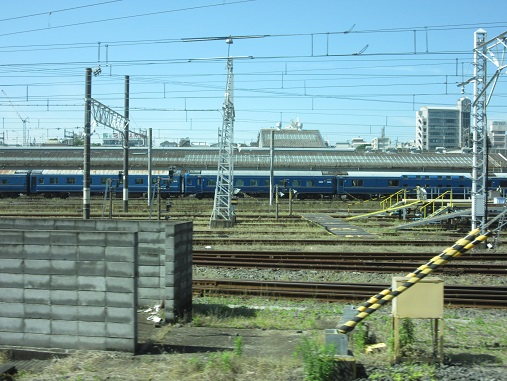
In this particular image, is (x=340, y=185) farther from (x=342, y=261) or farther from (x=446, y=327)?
(x=446, y=327)

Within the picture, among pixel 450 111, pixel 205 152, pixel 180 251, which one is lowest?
pixel 180 251

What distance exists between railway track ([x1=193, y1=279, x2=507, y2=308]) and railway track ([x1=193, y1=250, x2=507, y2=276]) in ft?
9.21

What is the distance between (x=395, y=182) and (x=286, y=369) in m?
46.0

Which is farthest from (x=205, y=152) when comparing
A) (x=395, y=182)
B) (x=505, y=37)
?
(x=505, y=37)

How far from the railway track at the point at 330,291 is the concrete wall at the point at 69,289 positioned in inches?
214

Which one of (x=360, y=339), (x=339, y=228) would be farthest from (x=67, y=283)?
(x=339, y=228)

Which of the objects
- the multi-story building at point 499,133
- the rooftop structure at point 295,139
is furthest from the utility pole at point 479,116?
the multi-story building at point 499,133

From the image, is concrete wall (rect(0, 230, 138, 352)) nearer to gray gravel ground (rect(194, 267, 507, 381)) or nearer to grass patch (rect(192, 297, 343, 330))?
grass patch (rect(192, 297, 343, 330))

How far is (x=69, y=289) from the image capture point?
744 centimetres

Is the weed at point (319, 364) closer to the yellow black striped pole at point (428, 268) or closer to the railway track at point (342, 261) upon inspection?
the yellow black striped pole at point (428, 268)

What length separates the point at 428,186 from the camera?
167 feet

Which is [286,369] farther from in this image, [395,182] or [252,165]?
[252,165]

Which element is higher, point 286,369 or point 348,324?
point 348,324

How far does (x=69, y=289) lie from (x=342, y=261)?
34.5 ft
